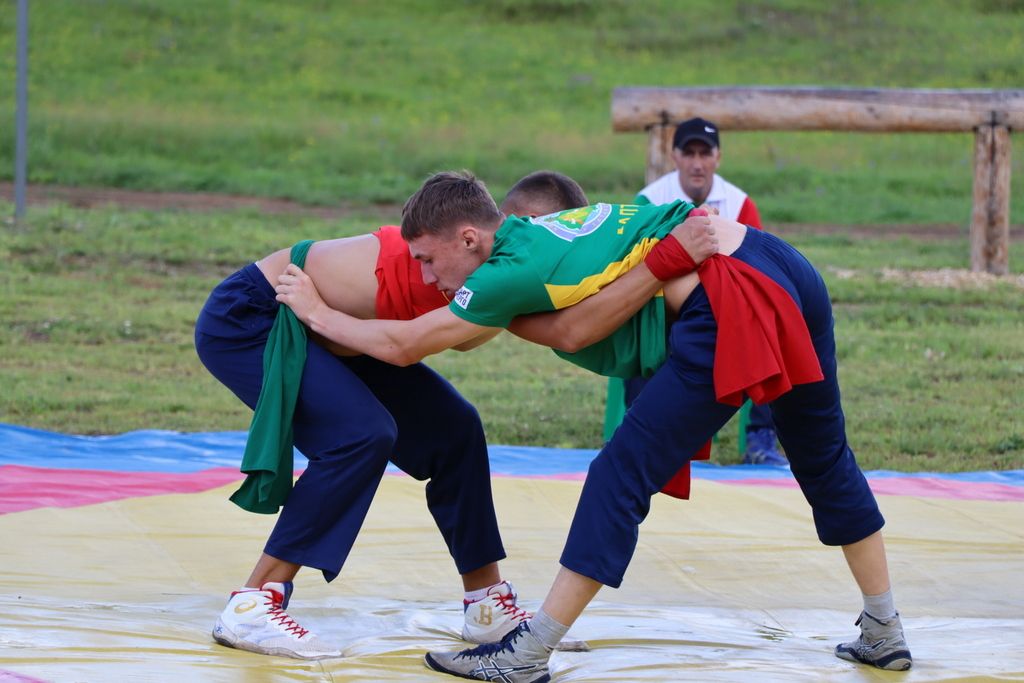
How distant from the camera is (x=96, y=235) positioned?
40.7 ft

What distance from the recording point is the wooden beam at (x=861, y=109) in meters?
10.5

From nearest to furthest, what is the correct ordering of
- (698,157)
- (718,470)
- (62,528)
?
1. (62,528)
2. (718,470)
3. (698,157)

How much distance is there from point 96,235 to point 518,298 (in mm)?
9860

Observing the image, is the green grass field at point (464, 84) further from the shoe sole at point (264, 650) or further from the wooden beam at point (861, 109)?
the shoe sole at point (264, 650)

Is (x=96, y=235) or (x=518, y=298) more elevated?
(x=518, y=298)

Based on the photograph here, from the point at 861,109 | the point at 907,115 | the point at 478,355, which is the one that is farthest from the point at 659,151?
the point at 907,115

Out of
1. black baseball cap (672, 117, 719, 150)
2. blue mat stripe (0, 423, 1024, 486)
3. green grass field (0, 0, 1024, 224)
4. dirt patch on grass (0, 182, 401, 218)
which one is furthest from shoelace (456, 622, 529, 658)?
green grass field (0, 0, 1024, 224)

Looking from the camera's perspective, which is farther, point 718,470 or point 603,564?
point 718,470

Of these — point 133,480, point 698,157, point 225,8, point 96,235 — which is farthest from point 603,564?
point 225,8

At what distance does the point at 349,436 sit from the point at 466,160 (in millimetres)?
15470

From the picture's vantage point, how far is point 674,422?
3.29 metres

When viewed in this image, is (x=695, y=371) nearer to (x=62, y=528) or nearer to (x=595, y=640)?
(x=595, y=640)

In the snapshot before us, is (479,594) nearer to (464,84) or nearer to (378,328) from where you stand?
(378,328)

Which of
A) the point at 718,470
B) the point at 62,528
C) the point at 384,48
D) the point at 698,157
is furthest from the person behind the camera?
the point at 384,48
